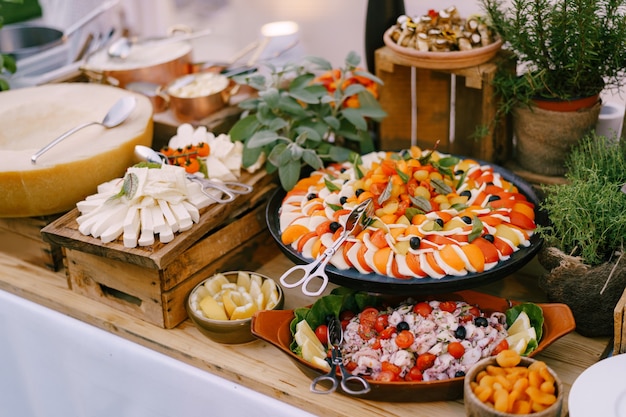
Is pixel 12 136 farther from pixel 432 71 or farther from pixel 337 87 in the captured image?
pixel 432 71

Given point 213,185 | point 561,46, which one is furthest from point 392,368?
point 561,46

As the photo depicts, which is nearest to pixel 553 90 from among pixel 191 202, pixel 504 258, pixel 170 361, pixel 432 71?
pixel 432 71

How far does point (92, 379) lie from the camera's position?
1.55 meters

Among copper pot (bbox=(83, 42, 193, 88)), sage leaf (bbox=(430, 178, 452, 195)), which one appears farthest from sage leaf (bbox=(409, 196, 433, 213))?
copper pot (bbox=(83, 42, 193, 88))

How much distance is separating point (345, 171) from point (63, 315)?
28.0 inches

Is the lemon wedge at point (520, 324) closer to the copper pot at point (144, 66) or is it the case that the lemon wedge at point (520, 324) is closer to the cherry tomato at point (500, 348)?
the cherry tomato at point (500, 348)

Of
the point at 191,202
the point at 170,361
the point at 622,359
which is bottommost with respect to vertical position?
the point at 170,361

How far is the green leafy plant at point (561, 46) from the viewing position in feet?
4.82

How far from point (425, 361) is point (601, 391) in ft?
0.92

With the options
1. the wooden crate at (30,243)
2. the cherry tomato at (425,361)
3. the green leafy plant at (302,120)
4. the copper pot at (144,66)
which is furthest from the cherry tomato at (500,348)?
the copper pot at (144,66)

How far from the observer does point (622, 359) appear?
114cm

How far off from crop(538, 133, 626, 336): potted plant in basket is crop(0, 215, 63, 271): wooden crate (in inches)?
43.6

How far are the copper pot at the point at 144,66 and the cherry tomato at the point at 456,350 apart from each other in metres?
1.24

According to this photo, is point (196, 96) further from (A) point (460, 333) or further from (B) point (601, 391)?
(B) point (601, 391)
